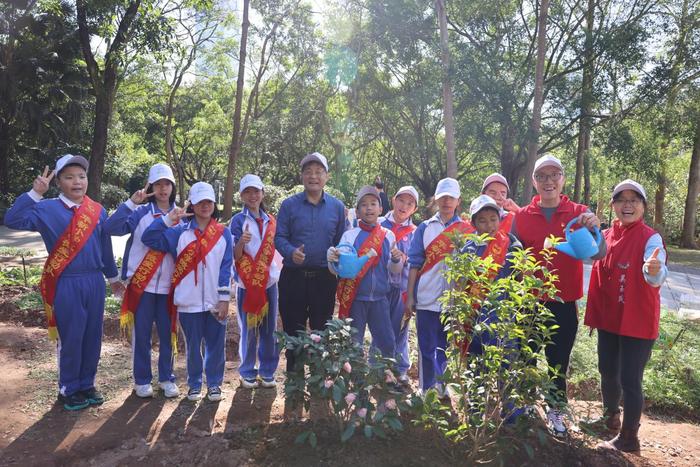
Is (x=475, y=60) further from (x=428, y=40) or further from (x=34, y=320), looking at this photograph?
(x=34, y=320)

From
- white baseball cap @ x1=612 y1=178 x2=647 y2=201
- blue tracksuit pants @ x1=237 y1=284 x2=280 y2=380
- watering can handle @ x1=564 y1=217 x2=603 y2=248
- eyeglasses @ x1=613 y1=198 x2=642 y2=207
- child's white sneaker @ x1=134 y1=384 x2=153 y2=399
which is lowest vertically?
child's white sneaker @ x1=134 y1=384 x2=153 y2=399

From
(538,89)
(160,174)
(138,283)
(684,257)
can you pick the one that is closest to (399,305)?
(138,283)

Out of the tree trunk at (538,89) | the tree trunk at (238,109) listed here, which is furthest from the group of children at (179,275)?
the tree trunk at (238,109)

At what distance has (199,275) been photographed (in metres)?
3.78

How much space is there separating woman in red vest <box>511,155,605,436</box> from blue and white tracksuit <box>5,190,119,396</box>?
3204mm

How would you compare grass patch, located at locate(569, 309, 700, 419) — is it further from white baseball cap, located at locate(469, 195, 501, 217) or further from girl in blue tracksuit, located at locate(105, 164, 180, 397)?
girl in blue tracksuit, located at locate(105, 164, 180, 397)

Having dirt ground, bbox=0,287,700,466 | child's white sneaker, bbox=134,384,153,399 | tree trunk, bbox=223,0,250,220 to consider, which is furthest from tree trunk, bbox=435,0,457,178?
child's white sneaker, bbox=134,384,153,399

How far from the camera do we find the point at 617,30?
551 inches

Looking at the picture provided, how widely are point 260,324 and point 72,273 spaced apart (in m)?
1.47

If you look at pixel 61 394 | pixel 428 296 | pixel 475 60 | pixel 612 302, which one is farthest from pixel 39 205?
pixel 475 60

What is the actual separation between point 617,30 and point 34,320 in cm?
1559

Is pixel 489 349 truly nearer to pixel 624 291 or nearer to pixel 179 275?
pixel 624 291

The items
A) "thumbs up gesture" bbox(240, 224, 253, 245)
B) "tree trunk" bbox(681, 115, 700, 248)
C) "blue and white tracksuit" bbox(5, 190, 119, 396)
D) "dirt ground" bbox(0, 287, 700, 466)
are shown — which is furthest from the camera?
"tree trunk" bbox(681, 115, 700, 248)

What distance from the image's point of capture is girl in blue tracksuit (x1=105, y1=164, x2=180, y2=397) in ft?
12.6
